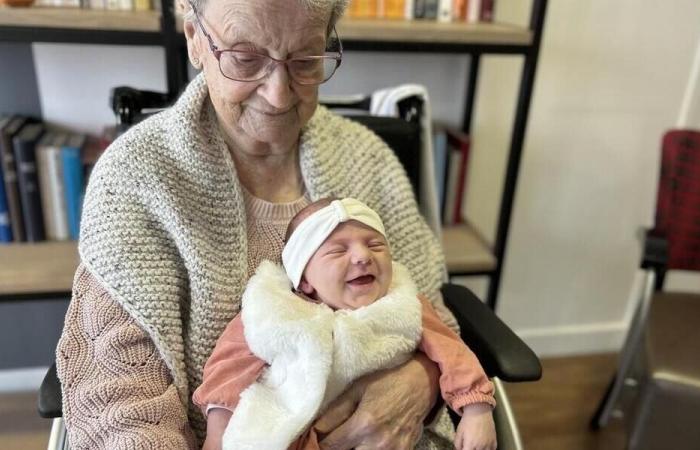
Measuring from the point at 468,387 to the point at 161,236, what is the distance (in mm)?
561

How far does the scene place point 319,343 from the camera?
88 cm

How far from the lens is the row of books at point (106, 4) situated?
1.40 m

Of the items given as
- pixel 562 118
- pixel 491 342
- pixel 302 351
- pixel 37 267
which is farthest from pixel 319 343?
pixel 562 118

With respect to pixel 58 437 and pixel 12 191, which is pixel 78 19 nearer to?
pixel 12 191

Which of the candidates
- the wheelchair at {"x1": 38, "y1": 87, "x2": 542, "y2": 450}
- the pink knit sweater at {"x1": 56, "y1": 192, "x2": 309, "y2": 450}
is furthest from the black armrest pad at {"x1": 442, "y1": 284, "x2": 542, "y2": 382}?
the pink knit sweater at {"x1": 56, "y1": 192, "x2": 309, "y2": 450}

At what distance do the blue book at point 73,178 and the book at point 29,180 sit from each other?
0.23ft

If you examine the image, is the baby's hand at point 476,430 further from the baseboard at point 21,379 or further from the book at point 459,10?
the baseboard at point 21,379

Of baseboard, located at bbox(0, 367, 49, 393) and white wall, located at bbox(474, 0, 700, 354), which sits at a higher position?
white wall, located at bbox(474, 0, 700, 354)

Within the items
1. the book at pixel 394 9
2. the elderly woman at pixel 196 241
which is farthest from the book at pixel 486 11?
the elderly woman at pixel 196 241

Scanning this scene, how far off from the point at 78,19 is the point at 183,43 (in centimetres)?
21

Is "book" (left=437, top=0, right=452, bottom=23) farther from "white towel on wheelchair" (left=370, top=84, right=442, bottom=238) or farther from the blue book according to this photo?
the blue book

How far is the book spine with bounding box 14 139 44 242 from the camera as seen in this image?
60.4 inches

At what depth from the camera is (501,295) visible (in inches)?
89.1

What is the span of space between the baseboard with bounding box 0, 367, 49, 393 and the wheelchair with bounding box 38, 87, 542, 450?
3.48 feet
